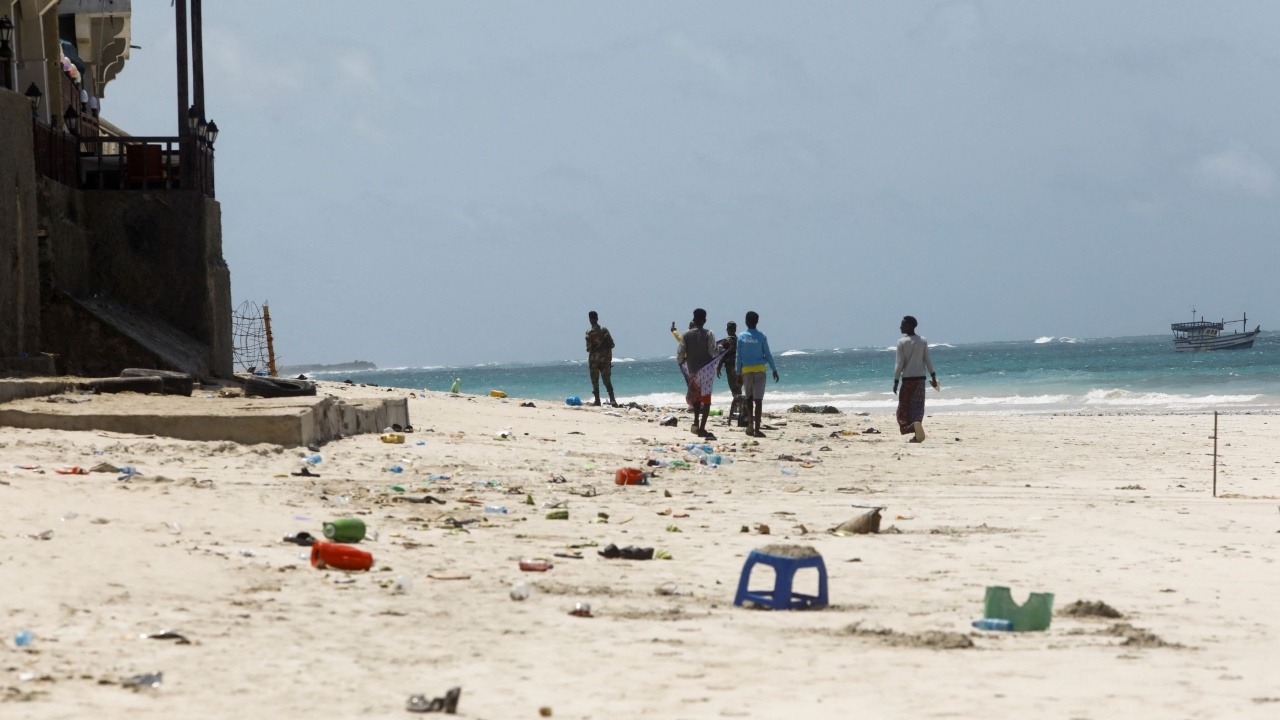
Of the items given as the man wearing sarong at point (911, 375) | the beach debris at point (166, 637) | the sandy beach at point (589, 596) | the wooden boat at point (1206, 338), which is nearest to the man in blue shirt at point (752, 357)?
the man wearing sarong at point (911, 375)

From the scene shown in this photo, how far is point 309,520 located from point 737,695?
11.4 feet

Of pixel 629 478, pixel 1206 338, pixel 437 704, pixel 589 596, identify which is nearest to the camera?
pixel 437 704

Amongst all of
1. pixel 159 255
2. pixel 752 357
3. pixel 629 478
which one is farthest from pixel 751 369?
pixel 159 255

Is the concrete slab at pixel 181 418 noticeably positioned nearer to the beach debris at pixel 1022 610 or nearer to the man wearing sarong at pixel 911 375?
the beach debris at pixel 1022 610

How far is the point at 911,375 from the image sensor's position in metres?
14.5

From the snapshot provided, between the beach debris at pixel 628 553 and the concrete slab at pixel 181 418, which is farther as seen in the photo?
the concrete slab at pixel 181 418

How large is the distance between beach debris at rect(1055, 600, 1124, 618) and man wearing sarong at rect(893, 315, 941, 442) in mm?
8603

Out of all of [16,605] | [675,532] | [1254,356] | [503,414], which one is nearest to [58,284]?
[503,414]

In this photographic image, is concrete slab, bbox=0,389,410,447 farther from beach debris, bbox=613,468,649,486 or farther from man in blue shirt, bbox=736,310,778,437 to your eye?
man in blue shirt, bbox=736,310,778,437

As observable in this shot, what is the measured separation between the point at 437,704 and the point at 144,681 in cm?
86

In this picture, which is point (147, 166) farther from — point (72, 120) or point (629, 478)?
point (629, 478)

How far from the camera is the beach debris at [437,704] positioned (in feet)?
11.7

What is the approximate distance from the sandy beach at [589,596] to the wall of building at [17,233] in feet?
11.4

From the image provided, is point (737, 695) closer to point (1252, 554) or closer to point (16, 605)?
point (16, 605)
